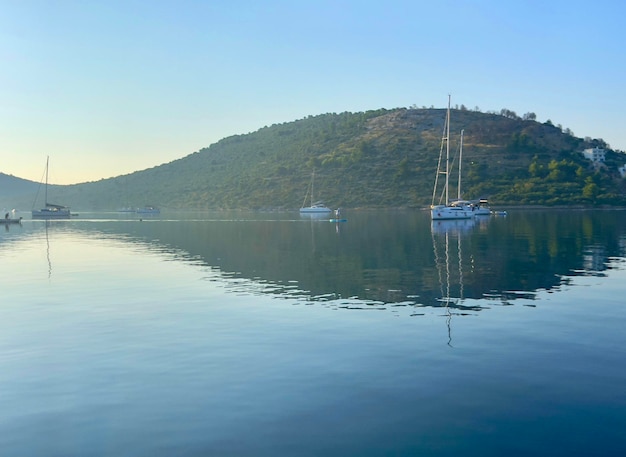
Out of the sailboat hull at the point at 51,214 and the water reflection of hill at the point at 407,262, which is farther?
the sailboat hull at the point at 51,214

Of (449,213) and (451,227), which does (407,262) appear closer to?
(451,227)

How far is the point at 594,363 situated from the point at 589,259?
3335 cm

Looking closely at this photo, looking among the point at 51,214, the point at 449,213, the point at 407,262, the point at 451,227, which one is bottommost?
the point at 407,262

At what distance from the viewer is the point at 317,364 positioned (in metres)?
18.8

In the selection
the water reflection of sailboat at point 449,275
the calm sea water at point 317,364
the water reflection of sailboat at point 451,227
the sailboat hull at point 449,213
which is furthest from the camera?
the sailboat hull at point 449,213

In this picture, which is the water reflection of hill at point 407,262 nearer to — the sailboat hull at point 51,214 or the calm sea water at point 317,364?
the calm sea water at point 317,364

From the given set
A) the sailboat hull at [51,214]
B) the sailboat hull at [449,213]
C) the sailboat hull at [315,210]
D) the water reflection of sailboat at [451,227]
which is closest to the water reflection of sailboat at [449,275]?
the water reflection of sailboat at [451,227]

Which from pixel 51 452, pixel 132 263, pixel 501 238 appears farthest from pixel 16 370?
pixel 501 238

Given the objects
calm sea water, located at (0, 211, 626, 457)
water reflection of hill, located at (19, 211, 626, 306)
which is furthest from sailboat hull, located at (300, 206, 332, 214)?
calm sea water, located at (0, 211, 626, 457)

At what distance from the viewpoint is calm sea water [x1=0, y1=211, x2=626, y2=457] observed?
13.0 metres

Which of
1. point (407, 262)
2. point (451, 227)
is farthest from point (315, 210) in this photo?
point (407, 262)

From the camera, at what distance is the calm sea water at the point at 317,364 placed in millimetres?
13008

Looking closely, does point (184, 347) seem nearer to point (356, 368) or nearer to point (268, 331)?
point (268, 331)

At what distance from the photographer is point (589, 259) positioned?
48.8m
